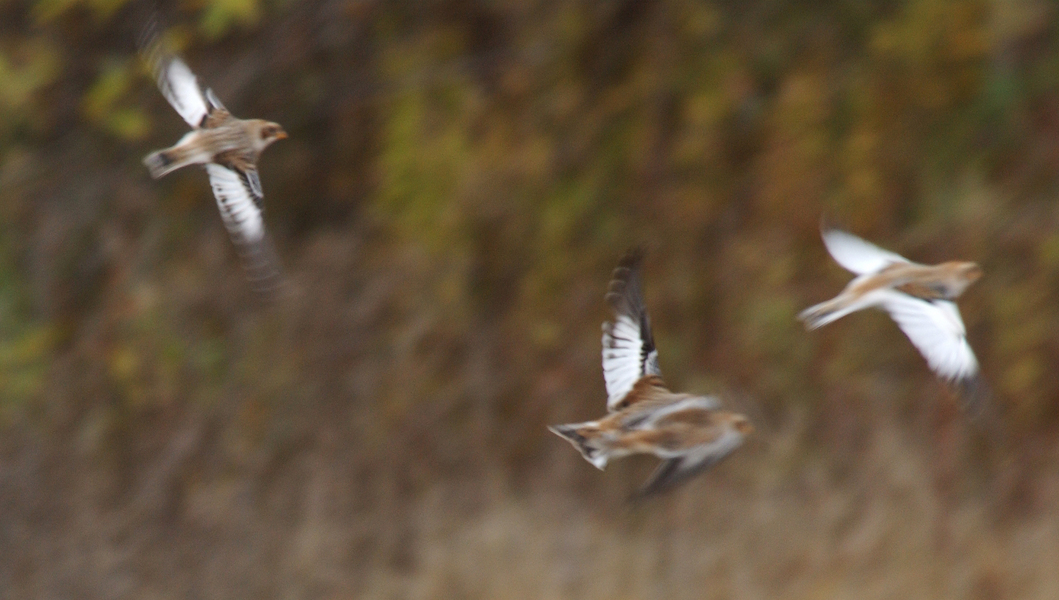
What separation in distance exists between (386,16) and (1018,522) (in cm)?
403

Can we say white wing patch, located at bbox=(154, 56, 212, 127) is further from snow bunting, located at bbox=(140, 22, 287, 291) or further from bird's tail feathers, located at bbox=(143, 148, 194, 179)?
bird's tail feathers, located at bbox=(143, 148, 194, 179)

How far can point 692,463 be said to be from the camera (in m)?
2.15

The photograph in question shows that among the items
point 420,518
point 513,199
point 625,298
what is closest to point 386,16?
point 513,199

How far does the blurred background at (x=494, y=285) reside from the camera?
564 centimetres

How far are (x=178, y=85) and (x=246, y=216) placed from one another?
0.57 m

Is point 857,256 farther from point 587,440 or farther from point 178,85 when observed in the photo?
point 178,85

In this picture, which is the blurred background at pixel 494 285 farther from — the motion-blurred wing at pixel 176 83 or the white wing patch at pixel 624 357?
the motion-blurred wing at pixel 176 83

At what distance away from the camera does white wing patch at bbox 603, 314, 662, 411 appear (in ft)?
8.35

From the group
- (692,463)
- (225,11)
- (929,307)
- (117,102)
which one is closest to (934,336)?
(929,307)

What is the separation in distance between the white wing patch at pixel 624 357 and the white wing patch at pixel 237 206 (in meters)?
0.75

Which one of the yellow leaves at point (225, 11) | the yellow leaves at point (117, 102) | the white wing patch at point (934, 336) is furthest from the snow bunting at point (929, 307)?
the yellow leaves at point (117, 102)

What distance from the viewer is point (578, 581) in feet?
16.9

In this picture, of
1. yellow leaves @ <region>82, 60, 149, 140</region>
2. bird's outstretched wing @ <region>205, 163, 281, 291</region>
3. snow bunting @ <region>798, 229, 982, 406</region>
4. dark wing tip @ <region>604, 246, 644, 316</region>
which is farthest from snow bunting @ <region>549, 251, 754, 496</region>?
yellow leaves @ <region>82, 60, 149, 140</region>

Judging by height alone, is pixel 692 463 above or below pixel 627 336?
below
